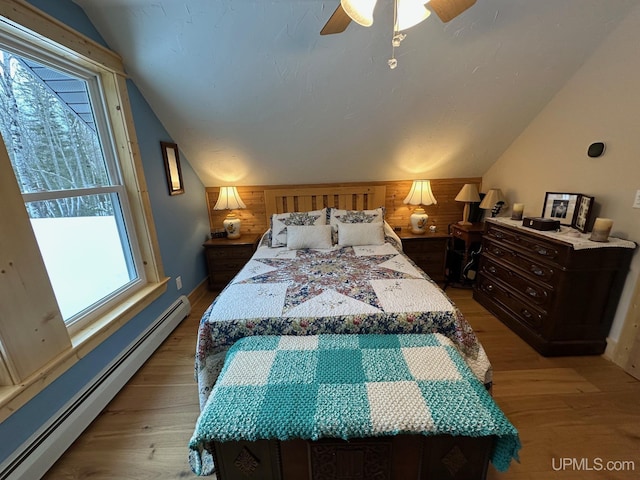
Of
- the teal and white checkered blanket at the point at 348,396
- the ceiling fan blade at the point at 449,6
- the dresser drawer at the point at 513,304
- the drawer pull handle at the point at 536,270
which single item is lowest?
the dresser drawer at the point at 513,304

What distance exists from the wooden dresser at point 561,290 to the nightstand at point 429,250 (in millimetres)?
810

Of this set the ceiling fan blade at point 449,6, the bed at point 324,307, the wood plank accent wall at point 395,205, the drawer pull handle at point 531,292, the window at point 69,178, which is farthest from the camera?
the wood plank accent wall at point 395,205

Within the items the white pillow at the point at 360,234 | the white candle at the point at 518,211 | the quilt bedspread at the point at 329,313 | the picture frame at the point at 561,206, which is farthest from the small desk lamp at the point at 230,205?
the picture frame at the point at 561,206

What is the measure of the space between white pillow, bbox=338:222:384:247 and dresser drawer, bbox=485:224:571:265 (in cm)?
102

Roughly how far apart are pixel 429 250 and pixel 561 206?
122 centimetres

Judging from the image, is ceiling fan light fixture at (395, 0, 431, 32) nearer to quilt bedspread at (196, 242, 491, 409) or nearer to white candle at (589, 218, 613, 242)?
quilt bedspread at (196, 242, 491, 409)

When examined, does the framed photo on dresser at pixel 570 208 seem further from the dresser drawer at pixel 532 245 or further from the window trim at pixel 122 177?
the window trim at pixel 122 177

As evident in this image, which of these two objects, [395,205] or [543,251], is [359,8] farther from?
[395,205]

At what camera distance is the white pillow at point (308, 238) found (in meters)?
2.64

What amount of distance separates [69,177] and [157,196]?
70cm

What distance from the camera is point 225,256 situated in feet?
9.92

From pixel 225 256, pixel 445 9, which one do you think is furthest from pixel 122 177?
pixel 445 9

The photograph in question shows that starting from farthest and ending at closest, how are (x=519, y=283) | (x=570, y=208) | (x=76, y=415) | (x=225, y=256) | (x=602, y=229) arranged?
(x=225, y=256), (x=519, y=283), (x=570, y=208), (x=602, y=229), (x=76, y=415)

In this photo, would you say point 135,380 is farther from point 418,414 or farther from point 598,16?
A: point 598,16
